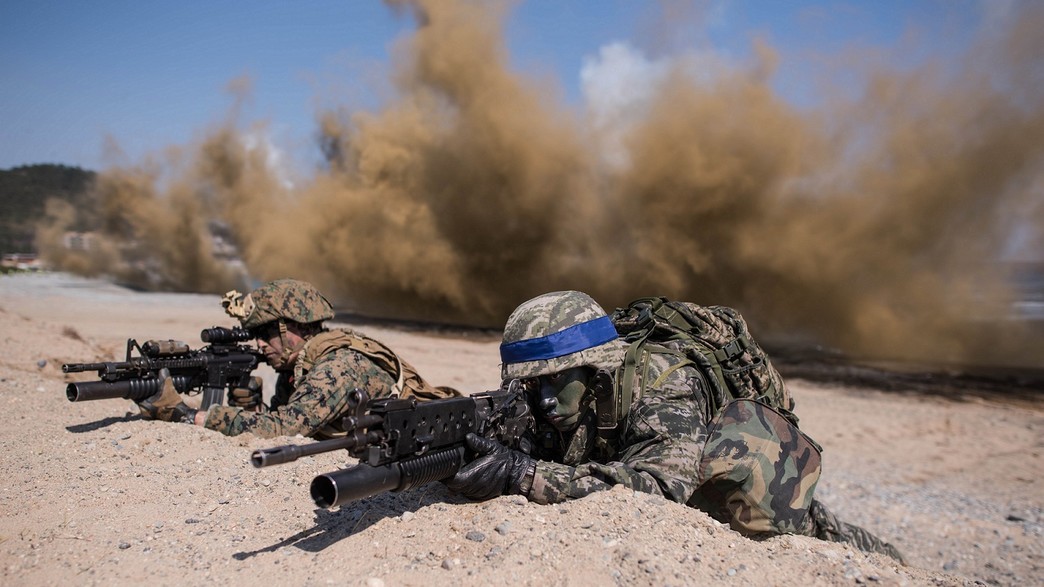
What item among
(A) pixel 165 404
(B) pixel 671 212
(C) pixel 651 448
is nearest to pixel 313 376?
(A) pixel 165 404

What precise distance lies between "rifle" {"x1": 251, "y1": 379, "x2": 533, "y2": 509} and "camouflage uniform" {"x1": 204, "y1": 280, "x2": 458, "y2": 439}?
1699 mm

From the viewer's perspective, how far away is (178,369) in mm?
4875

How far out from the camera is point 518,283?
1628 centimetres

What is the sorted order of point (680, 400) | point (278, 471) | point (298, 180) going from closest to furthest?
point (680, 400)
point (278, 471)
point (298, 180)

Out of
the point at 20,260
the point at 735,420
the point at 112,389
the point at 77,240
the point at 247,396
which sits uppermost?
the point at 77,240

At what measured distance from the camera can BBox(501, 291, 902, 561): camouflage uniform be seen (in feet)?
9.12

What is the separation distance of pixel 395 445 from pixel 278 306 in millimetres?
2813

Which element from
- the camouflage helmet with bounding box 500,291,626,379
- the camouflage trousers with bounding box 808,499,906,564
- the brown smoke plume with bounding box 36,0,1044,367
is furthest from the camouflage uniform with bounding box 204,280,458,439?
the brown smoke plume with bounding box 36,0,1044,367

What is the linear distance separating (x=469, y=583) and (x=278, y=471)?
1.49 meters

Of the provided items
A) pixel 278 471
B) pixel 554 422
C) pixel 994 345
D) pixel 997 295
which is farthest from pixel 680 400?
pixel 997 295

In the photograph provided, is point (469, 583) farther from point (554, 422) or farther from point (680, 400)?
point (680, 400)

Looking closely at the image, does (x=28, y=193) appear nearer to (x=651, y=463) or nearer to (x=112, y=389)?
(x=112, y=389)

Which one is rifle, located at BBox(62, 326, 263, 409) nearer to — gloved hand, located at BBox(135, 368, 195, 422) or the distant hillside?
gloved hand, located at BBox(135, 368, 195, 422)

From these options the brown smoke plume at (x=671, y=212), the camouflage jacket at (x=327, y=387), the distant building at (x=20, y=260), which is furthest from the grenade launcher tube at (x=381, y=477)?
the distant building at (x=20, y=260)
